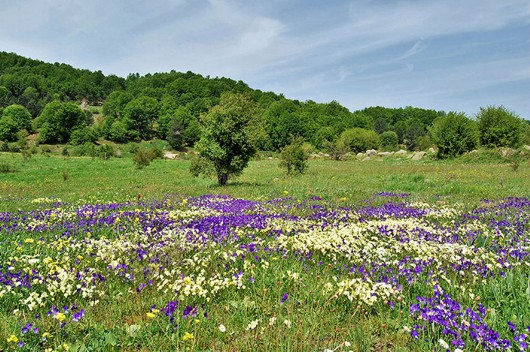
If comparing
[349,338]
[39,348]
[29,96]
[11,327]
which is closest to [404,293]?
[349,338]

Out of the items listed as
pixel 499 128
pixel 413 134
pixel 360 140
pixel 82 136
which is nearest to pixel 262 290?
pixel 499 128

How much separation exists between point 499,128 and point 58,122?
119080 millimetres

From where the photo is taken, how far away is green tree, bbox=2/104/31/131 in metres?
108

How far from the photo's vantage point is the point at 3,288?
4.66 m

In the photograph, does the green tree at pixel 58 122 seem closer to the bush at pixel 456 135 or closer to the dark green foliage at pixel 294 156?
the dark green foliage at pixel 294 156

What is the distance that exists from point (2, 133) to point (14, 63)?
361 feet

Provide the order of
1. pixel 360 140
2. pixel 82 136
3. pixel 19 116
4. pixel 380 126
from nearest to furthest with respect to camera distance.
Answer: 1. pixel 82 136
2. pixel 19 116
3. pixel 360 140
4. pixel 380 126

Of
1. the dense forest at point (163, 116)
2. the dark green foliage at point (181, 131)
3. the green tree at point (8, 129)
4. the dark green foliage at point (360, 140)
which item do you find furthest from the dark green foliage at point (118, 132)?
the dark green foliage at point (360, 140)

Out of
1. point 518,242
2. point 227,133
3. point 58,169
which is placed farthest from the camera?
point 58,169

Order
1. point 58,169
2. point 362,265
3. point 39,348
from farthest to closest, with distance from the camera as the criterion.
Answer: point 58,169
point 362,265
point 39,348

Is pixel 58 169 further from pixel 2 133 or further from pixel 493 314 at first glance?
pixel 2 133

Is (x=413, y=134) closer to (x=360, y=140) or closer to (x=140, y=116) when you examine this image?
(x=360, y=140)

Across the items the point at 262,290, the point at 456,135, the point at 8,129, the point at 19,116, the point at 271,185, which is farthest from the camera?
the point at 19,116

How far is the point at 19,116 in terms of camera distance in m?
110
